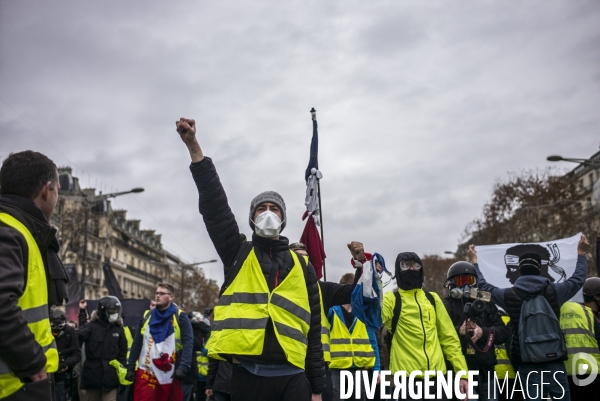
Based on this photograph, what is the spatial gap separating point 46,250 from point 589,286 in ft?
22.0

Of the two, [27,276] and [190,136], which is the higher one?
[190,136]

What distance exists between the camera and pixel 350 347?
366 inches

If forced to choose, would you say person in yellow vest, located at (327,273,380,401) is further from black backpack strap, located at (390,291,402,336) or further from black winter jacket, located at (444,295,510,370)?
black backpack strap, located at (390,291,402,336)

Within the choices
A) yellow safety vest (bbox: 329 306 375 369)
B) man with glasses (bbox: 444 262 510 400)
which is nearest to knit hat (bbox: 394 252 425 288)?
man with glasses (bbox: 444 262 510 400)

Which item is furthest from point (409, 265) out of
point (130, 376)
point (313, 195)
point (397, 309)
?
point (130, 376)

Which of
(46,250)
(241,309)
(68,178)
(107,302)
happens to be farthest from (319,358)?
(68,178)

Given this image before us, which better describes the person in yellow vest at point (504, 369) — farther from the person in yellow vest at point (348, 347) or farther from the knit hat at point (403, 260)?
the person in yellow vest at point (348, 347)

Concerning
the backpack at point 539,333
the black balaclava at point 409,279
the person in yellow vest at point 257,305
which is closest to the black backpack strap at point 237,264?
the person in yellow vest at point 257,305

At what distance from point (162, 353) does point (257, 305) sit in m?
5.05

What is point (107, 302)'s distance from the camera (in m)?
10.6

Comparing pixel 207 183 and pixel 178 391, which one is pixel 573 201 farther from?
pixel 207 183

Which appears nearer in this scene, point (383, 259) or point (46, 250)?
point (46, 250)

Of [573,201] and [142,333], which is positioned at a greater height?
[573,201]

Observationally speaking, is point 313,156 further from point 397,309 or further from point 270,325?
point 270,325
